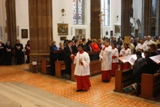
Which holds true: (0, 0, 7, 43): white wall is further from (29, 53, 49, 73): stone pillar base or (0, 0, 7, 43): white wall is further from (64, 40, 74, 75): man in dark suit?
(64, 40, 74, 75): man in dark suit

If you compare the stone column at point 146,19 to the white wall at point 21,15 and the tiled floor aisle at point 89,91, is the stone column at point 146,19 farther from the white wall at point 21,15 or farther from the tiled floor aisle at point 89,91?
the tiled floor aisle at point 89,91

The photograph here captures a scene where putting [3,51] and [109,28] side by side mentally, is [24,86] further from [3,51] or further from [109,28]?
[109,28]

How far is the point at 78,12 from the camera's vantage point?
21219mm

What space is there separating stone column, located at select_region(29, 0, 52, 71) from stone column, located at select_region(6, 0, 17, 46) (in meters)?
4.56

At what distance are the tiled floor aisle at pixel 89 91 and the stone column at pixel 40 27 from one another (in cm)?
146

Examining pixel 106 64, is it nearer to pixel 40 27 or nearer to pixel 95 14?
pixel 40 27

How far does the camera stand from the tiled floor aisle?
6008 mm

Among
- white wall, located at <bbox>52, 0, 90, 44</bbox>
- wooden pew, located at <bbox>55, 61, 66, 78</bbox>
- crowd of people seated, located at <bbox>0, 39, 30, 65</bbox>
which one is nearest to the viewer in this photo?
wooden pew, located at <bbox>55, 61, 66, 78</bbox>

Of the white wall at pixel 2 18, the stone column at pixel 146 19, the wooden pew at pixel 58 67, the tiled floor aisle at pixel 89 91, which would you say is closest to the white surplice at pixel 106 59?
the tiled floor aisle at pixel 89 91

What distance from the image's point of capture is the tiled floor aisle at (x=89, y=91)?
19.7ft

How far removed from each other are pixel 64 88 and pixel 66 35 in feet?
39.2

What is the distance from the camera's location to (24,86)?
26.0 feet

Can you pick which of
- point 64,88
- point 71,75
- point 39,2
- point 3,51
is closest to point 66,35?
point 3,51

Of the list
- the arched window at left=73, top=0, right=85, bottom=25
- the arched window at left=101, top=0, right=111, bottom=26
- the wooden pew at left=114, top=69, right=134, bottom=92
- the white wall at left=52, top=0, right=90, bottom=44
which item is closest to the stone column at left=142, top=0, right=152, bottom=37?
the arched window at left=101, top=0, right=111, bottom=26
